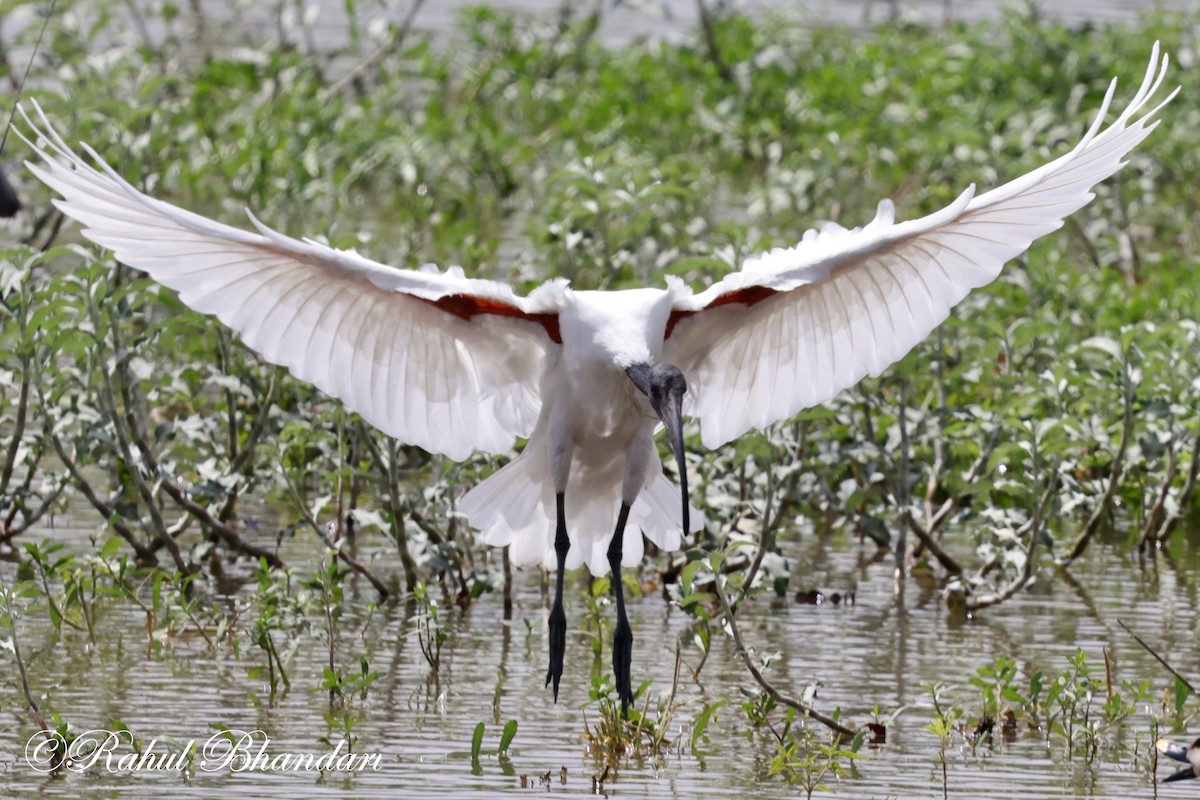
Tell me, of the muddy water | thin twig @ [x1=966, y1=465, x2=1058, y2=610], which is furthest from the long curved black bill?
thin twig @ [x1=966, y1=465, x2=1058, y2=610]

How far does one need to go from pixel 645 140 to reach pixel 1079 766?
30.8 ft

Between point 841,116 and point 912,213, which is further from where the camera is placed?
point 841,116

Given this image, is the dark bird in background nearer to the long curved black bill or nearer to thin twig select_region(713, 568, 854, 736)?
thin twig select_region(713, 568, 854, 736)

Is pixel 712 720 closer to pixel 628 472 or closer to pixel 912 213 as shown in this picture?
pixel 628 472

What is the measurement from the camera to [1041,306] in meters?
8.40

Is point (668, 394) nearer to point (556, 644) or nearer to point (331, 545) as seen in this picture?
point (556, 644)

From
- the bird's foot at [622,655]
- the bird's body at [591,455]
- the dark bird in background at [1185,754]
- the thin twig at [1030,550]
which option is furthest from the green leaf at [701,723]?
the thin twig at [1030,550]

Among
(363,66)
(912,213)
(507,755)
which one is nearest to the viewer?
(507,755)

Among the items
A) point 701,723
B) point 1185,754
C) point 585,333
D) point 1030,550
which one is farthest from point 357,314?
point 1185,754

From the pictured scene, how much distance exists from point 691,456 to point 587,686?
1168 millimetres

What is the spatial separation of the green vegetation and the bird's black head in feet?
1.07

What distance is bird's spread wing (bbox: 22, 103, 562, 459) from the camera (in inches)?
206

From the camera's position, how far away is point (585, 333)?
5.80 meters

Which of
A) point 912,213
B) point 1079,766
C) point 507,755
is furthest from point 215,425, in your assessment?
point 912,213
